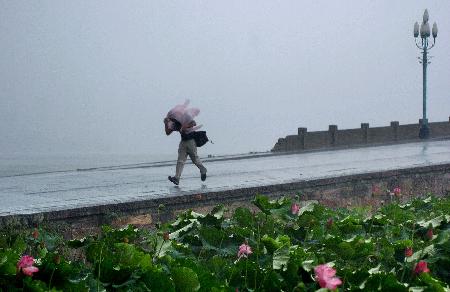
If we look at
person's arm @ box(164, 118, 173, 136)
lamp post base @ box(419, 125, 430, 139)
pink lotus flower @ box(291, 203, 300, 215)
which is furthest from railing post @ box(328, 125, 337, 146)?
pink lotus flower @ box(291, 203, 300, 215)

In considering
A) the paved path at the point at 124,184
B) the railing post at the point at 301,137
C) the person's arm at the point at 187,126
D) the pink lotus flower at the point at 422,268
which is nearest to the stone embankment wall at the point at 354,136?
the railing post at the point at 301,137

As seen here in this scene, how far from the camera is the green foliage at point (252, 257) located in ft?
9.37

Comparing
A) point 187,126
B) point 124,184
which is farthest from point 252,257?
point 124,184

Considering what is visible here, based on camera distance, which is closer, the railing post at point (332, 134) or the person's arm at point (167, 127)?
the person's arm at point (167, 127)

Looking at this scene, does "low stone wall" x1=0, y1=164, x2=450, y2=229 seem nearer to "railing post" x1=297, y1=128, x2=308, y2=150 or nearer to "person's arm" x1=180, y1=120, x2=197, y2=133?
"person's arm" x1=180, y1=120, x2=197, y2=133

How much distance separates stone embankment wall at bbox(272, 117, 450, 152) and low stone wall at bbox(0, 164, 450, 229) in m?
13.1

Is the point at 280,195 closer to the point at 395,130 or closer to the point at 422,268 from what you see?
the point at 422,268

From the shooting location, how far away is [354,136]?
29547 millimetres

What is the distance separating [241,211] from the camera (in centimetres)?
472

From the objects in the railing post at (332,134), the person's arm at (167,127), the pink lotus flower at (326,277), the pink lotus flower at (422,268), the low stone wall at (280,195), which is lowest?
the low stone wall at (280,195)

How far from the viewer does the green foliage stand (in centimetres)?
286

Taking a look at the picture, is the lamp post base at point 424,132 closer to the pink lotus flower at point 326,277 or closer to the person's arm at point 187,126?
the person's arm at point 187,126

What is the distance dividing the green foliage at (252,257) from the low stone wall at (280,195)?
1423mm

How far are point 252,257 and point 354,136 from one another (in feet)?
85.9
